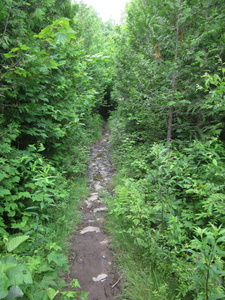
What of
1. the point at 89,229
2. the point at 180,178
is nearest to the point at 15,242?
the point at 89,229

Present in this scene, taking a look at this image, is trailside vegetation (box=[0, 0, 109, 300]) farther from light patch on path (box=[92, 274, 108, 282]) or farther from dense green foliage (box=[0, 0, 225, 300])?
light patch on path (box=[92, 274, 108, 282])

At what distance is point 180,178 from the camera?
3.28 meters

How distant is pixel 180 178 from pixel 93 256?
2.10m

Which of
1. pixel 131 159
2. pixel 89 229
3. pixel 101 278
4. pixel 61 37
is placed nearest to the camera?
pixel 61 37

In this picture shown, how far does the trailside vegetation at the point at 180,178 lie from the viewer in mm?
2270

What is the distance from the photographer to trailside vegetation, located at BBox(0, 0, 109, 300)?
199 centimetres

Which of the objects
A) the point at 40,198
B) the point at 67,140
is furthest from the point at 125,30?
the point at 40,198

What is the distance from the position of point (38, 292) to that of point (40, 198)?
124 cm

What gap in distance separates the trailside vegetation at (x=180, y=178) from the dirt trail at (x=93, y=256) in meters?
0.24

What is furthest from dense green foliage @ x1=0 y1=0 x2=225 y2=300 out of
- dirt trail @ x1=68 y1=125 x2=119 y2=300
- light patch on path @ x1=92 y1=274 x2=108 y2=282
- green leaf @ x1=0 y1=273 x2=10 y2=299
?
light patch on path @ x1=92 y1=274 x2=108 y2=282

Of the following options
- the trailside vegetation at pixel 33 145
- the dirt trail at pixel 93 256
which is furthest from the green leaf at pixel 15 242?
the dirt trail at pixel 93 256

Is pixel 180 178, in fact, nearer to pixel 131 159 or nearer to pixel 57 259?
pixel 57 259

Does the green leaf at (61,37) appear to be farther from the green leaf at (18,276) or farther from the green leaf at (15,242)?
the green leaf at (18,276)

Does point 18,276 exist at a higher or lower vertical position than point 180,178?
lower
